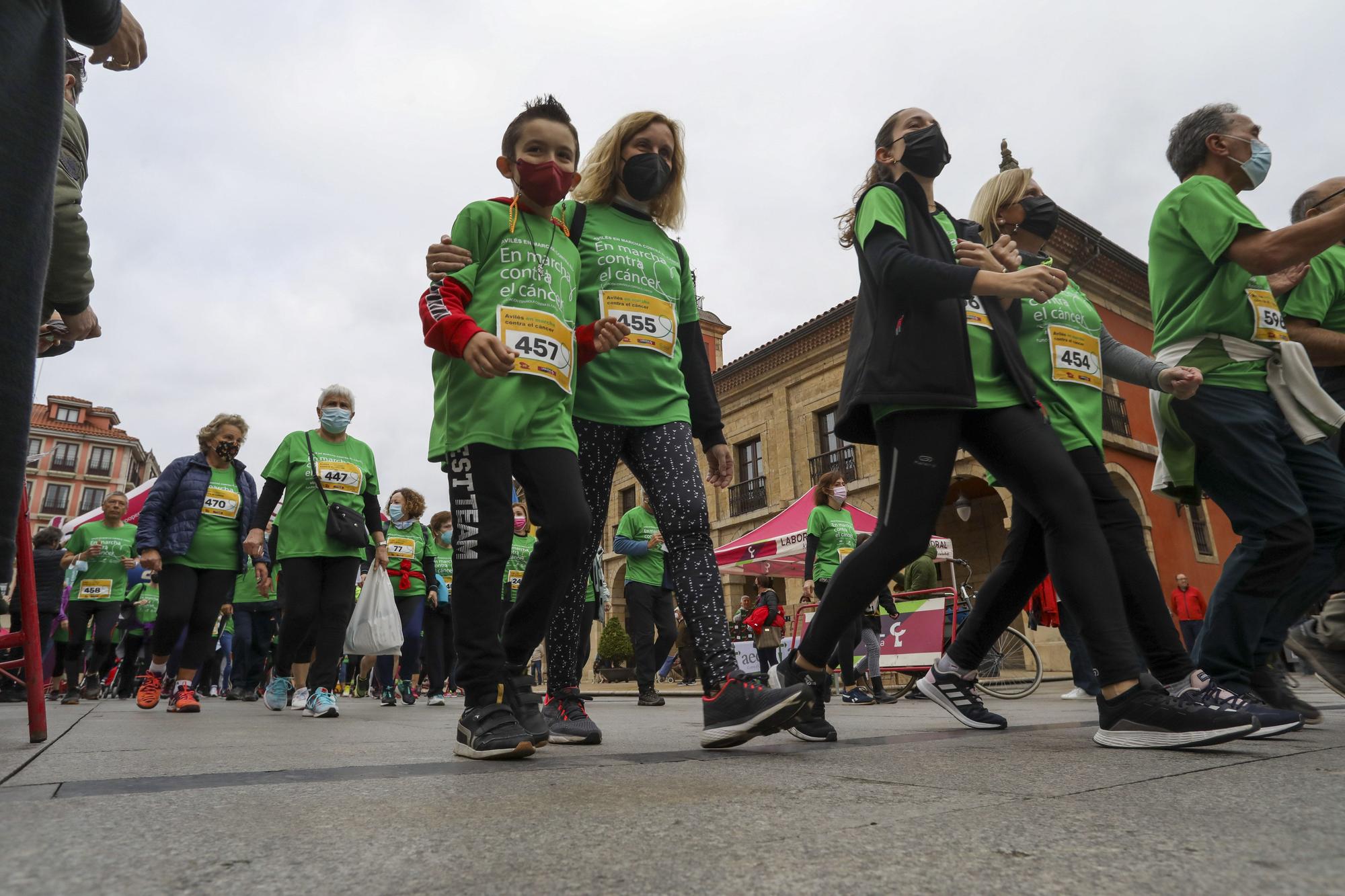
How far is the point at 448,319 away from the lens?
8.36 ft

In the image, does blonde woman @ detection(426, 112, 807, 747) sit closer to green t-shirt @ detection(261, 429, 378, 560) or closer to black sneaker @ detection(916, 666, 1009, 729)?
black sneaker @ detection(916, 666, 1009, 729)

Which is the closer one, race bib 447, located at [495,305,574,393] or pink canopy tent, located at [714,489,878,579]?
race bib 447, located at [495,305,574,393]

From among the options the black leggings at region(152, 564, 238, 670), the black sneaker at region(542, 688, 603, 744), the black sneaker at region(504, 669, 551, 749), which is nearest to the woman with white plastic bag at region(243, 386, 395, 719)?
the black leggings at region(152, 564, 238, 670)

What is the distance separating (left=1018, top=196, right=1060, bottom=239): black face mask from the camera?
12.3 ft

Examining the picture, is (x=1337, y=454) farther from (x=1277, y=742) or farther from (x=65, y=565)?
(x=65, y=565)

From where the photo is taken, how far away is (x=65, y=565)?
28.1 ft

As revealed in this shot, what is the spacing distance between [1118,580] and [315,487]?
4536mm

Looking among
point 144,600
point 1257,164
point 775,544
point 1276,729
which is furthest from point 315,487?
point 775,544

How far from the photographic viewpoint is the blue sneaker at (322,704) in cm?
501

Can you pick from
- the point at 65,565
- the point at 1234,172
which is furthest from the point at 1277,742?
the point at 65,565

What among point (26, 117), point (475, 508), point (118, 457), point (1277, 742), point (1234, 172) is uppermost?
point (118, 457)

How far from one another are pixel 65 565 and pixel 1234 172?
980 centimetres

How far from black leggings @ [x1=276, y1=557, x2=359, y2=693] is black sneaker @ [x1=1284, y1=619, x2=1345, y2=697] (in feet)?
15.7

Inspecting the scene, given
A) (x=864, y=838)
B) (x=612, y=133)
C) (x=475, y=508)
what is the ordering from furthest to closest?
(x=612, y=133), (x=475, y=508), (x=864, y=838)
